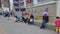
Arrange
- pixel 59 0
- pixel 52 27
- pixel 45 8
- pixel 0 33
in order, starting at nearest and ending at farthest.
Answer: pixel 0 33
pixel 52 27
pixel 59 0
pixel 45 8

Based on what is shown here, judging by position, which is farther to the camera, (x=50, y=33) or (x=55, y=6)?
(x=55, y=6)

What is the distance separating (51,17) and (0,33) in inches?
373

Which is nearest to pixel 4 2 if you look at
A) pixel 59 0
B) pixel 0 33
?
pixel 59 0

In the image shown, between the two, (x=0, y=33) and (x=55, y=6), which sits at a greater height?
(x=55, y=6)

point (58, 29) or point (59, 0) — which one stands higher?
point (59, 0)

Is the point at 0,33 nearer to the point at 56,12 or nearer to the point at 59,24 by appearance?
the point at 59,24

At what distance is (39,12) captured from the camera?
27938 millimetres

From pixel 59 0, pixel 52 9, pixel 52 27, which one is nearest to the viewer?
pixel 52 27

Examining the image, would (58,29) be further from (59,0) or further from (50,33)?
(59,0)

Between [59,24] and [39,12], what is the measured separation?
15.8m

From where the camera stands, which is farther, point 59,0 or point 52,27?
point 59,0

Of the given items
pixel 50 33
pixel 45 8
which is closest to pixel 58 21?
pixel 50 33

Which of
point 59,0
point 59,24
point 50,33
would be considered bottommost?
point 50,33

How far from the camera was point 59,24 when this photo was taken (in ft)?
A: 40.1
